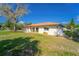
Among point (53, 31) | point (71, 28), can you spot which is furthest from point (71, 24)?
point (53, 31)

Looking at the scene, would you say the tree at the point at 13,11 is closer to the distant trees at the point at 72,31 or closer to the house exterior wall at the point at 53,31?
the house exterior wall at the point at 53,31

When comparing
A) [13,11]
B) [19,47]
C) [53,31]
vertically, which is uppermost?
[13,11]

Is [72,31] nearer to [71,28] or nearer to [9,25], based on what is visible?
Answer: [71,28]

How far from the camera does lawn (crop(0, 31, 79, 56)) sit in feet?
11.9

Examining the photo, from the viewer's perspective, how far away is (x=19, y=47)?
11.9 ft

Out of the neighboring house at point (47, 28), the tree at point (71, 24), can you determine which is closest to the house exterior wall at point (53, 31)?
the neighboring house at point (47, 28)

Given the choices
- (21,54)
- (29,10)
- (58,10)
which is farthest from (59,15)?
(21,54)

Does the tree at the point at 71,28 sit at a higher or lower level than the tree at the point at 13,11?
lower

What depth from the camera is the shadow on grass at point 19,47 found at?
3.60 metres

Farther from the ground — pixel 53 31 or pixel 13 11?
pixel 13 11

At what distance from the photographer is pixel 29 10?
Answer: 11.9 ft

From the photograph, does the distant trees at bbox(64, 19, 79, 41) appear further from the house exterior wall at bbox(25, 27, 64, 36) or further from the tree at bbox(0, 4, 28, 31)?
the tree at bbox(0, 4, 28, 31)

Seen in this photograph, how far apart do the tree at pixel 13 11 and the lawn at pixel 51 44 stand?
0.12 m

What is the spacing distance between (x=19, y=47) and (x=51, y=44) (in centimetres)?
33
